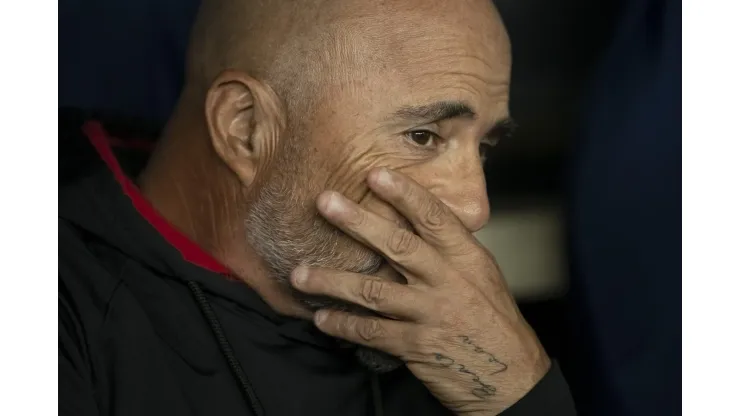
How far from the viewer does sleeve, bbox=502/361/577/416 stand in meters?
1.26

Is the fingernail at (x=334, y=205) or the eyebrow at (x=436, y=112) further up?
the eyebrow at (x=436, y=112)

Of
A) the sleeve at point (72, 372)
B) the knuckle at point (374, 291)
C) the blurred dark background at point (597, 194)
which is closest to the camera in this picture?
the sleeve at point (72, 372)

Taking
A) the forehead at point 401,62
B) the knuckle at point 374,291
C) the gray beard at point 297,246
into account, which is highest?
A: the forehead at point 401,62

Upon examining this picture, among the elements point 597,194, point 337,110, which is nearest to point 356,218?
point 337,110

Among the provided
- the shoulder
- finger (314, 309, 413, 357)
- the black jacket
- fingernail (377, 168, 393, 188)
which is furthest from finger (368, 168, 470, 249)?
the shoulder

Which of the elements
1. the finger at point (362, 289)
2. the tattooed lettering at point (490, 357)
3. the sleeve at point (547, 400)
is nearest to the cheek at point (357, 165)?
the finger at point (362, 289)

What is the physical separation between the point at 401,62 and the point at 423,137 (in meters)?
0.10

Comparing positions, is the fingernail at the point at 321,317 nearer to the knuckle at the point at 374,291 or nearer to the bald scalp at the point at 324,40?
the knuckle at the point at 374,291

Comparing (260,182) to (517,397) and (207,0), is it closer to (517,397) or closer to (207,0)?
(207,0)

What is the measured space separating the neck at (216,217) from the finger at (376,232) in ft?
0.47

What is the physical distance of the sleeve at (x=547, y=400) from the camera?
4.12 feet

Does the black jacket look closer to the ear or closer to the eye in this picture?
the ear

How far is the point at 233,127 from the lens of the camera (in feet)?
4.07
